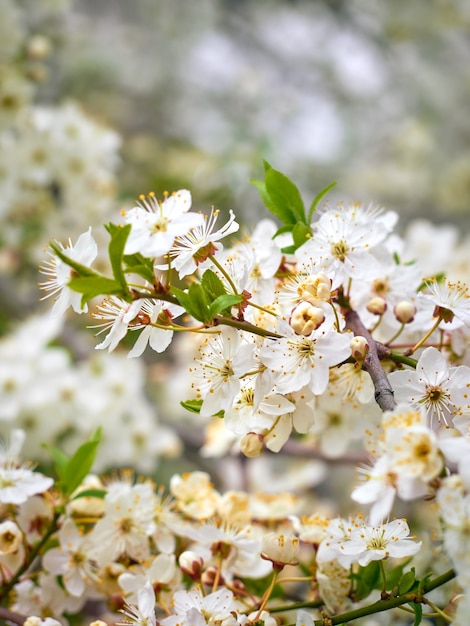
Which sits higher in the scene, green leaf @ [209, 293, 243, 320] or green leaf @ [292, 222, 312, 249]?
green leaf @ [292, 222, 312, 249]

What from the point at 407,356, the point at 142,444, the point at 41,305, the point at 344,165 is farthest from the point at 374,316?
the point at 344,165

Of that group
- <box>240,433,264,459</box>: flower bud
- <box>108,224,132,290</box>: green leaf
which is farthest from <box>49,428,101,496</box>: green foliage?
<box>108,224,132,290</box>: green leaf

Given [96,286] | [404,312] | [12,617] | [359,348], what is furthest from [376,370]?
[12,617]

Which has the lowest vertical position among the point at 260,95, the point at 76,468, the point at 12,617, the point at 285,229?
the point at 12,617

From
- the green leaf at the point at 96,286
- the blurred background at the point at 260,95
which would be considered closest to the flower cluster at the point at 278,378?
the green leaf at the point at 96,286

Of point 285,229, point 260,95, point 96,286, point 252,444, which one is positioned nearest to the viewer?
point 96,286

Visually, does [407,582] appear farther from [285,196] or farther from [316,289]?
[285,196]

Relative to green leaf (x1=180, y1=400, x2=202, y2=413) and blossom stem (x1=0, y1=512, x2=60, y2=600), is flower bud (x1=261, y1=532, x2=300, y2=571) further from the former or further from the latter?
blossom stem (x1=0, y1=512, x2=60, y2=600)
